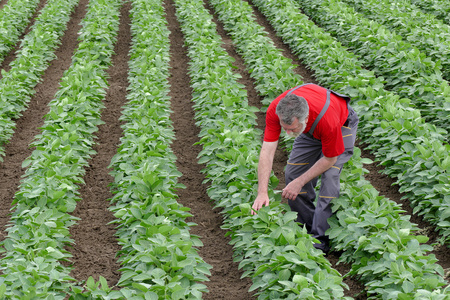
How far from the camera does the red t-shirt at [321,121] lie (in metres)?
3.89

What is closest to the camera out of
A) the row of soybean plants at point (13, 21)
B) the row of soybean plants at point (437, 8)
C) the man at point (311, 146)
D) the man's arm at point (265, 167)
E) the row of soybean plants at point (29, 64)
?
the man at point (311, 146)

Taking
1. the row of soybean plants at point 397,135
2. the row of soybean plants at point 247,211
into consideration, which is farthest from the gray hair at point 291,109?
the row of soybean plants at point 397,135

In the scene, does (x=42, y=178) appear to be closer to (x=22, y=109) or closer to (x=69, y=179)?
(x=69, y=179)

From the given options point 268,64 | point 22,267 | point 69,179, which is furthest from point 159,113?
point 22,267

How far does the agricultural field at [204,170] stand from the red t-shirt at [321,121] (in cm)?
61

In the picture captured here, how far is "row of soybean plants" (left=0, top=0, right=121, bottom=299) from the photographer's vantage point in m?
3.52

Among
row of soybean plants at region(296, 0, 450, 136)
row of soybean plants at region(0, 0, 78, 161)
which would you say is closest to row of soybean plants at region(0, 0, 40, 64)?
row of soybean plants at region(0, 0, 78, 161)

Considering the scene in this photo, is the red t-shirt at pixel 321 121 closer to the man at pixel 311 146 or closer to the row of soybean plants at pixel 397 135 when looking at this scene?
the man at pixel 311 146

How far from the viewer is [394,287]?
3.51m

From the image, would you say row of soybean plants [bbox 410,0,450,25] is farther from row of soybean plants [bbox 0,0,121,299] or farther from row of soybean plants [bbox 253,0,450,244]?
row of soybean plants [bbox 0,0,121,299]

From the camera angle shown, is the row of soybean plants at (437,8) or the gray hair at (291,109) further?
the row of soybean plants at (437,8)

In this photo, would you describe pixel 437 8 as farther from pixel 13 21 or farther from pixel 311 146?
pixel 13 21

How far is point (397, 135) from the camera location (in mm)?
5508

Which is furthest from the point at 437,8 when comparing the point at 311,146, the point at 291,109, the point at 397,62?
the point at 291,109
